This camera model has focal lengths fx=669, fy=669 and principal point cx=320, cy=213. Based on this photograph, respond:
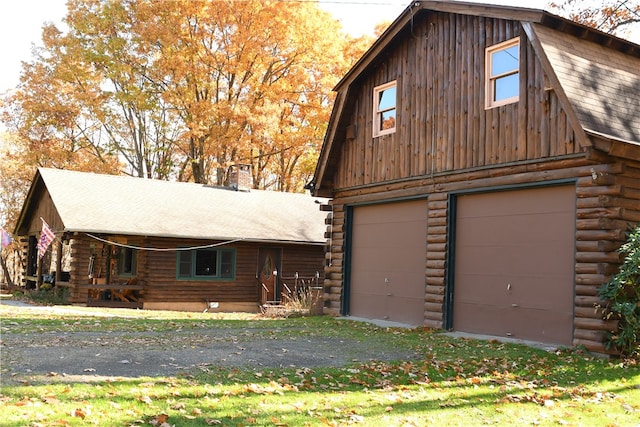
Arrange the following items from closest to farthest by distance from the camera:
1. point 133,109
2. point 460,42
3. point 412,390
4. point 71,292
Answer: point 412,390 < point 460,42 < point 71,292 < point 133,109

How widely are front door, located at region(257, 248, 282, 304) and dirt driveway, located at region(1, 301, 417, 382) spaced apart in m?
12.9

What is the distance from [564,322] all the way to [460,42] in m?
6.36

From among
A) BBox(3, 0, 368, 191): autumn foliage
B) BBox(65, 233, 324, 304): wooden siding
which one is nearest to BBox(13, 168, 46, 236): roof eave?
BBox(65, 233, 324, 304): wooden siding

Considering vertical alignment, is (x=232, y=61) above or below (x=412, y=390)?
above

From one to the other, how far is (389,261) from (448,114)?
3869 millimetres

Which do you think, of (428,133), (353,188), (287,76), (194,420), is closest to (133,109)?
(287,76)

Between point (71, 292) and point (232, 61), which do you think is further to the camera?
point (232, 61)

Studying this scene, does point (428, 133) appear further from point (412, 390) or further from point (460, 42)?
point (412, 390)

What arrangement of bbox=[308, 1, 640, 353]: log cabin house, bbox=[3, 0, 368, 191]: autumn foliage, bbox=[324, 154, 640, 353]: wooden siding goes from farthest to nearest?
1. bbox=[3, 0, 368, 191]: autumn foliage
2. bbox=[308, 1, 640, 353]: log cabin house
3. bbox=[324, 154, 640, 353]: wooden siding

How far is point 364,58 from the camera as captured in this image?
54.1 ft

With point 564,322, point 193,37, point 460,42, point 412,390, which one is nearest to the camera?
point 412,390

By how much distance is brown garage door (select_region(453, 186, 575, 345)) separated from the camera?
39.0 ft

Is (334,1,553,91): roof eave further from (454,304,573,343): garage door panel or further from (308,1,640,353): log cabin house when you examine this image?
(454,304,573,343): garage door panel

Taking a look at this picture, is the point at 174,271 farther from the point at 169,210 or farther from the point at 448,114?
the point at 448,114
